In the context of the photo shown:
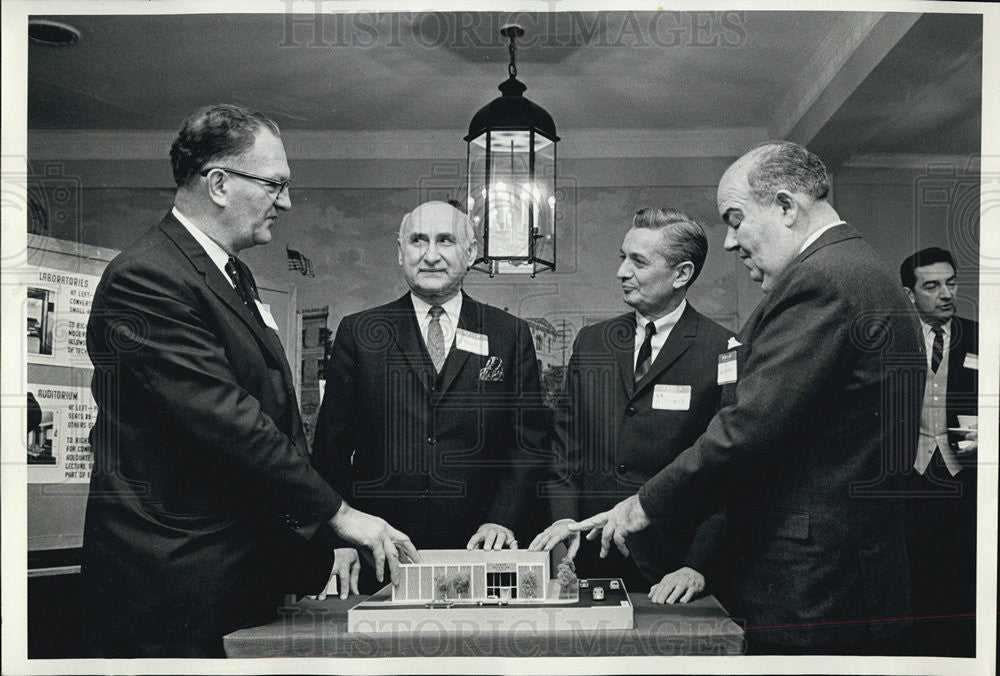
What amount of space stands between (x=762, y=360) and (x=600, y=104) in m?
1.07

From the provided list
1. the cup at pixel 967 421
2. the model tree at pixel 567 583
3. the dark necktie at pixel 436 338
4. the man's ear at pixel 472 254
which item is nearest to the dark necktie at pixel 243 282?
the dark necktie at pixel 436 338

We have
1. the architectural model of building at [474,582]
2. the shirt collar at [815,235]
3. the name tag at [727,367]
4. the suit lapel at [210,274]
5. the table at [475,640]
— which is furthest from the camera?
A: the name tag at [727,367]

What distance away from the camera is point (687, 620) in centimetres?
226

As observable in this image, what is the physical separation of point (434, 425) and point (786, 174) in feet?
4.38

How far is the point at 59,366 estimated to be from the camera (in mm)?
2666

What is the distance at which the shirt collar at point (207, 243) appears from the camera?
2408 mm

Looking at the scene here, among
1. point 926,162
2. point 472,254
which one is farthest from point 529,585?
point 926,162

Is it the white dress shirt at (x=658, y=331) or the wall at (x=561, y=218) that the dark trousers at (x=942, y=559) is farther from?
the white dress shirt at (x=658, y=331)

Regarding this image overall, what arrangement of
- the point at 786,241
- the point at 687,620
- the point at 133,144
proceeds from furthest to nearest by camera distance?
1. the point at 133,144
2. the point at 786,241
3. the point at 687,620

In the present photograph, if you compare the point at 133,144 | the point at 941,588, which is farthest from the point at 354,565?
the point at 941,588

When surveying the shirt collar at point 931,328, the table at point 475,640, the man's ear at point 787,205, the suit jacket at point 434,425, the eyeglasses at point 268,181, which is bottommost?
the table at point 475,640

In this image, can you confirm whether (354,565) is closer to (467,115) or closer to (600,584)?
(600,584)

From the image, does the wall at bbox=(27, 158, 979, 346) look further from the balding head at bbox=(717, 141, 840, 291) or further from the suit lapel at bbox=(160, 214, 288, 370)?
the suit lapel at bbox=(160, 214, 288, 370)

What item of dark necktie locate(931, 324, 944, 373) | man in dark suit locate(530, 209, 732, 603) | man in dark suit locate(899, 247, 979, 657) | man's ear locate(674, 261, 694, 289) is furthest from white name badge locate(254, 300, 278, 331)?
dark necktie locate(931, 324, 944, 373)
